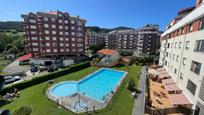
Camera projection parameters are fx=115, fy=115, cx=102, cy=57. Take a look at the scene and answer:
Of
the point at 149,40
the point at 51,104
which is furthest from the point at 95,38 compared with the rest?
the point at 51,104

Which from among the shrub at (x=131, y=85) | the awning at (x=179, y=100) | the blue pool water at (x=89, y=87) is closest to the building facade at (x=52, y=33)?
the blue pool water at (x=89, y=87)

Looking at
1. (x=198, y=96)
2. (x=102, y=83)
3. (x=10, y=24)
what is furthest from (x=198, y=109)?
(x=10, y=24)

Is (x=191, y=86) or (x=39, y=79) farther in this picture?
(x=39, y=79)

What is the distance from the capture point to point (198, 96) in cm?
1437

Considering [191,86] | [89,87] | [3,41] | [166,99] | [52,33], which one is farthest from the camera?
[3,41]

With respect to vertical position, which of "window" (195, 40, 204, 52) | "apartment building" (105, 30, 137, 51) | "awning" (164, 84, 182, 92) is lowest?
"awning" (164, 84, 182, 92)

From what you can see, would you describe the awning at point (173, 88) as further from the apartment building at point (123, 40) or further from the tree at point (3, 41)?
the tree at point (3, 41)

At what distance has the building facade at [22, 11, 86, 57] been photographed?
46.9 metres

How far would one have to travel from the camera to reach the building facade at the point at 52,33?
154 ft

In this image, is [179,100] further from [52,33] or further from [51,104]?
[52,33]

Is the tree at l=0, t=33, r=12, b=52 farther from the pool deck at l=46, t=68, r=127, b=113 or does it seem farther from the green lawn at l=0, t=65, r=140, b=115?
the pool deck at l=46, t=68, r=127, b=113

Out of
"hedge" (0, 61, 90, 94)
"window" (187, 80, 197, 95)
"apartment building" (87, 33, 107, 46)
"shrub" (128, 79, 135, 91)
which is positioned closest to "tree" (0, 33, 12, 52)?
"apartment building" (87, 33, 107, 46)

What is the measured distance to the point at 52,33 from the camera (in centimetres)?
4841

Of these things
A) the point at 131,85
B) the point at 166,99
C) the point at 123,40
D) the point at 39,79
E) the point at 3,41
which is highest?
the point at 123,40
